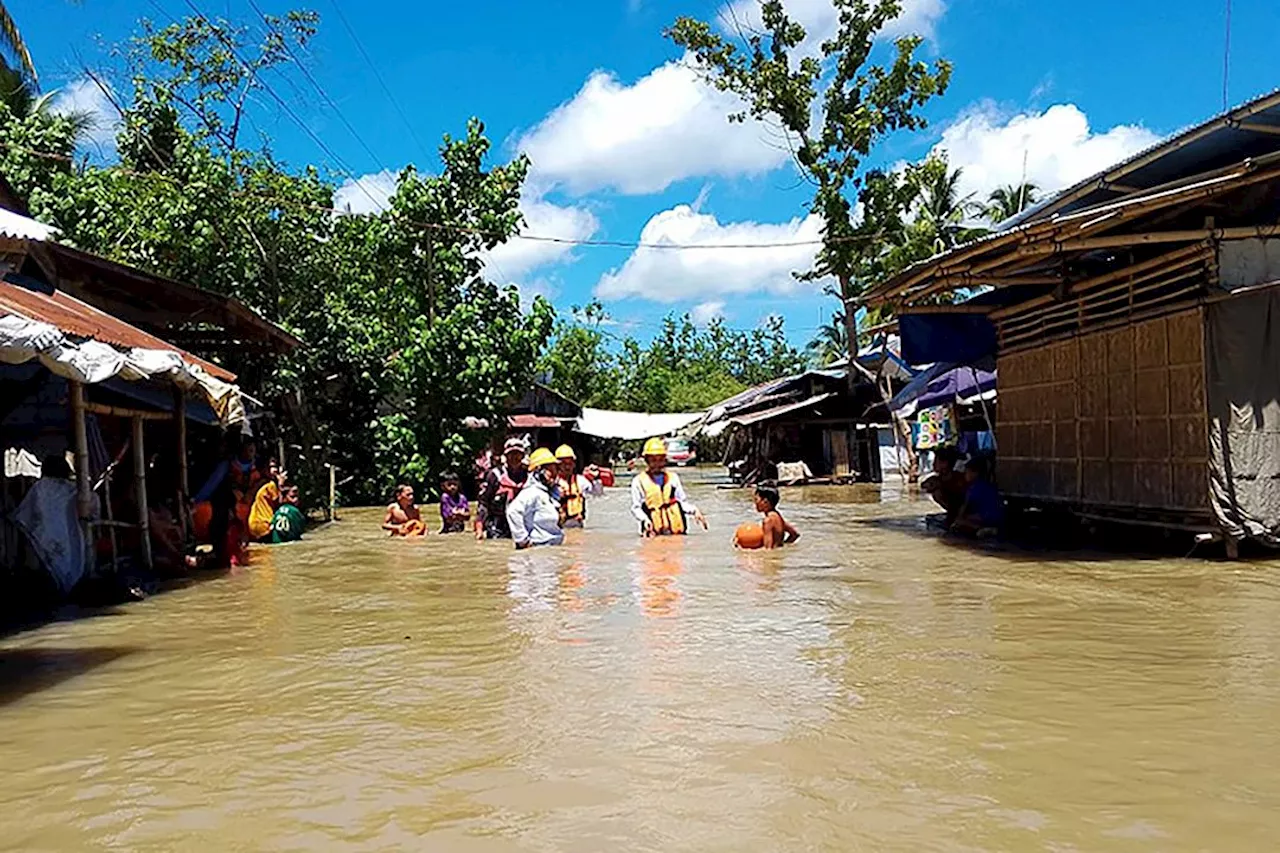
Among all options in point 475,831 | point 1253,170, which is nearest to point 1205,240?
point 1253,170

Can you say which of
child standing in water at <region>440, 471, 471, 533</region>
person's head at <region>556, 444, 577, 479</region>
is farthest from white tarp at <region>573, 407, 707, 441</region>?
person's head at <region>556, 444, 577, 479</region>

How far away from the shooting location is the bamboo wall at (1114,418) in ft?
35.3

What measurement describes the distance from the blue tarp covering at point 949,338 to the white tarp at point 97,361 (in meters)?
9.49

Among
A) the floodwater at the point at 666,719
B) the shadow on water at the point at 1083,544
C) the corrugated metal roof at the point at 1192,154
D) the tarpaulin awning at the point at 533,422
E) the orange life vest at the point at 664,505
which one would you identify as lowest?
the floodwater at the point at 666,719

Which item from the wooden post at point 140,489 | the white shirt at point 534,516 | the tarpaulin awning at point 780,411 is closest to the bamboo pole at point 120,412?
the wooden post at point 140,489

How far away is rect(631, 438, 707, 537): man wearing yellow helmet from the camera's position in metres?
13.4

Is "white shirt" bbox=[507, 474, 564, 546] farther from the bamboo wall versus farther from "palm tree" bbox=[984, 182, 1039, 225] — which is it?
"palm tree" bbox=[984, 182, 1039, 225]

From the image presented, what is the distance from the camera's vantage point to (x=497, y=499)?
1548cm

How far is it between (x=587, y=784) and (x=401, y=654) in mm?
3226

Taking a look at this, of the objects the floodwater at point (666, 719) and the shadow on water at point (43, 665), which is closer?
the floodwater at point (666, 719)

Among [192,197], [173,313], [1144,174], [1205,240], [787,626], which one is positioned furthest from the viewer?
[192,197]

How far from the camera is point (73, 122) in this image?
2852cm

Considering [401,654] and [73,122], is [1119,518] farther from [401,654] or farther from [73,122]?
[73,122]

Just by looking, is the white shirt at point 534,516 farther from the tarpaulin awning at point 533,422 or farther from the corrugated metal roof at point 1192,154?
the tarpaulin awning at point 533,422
